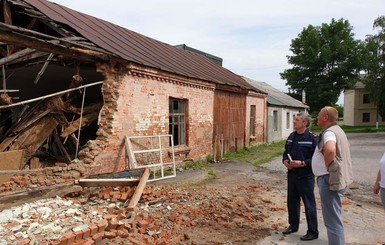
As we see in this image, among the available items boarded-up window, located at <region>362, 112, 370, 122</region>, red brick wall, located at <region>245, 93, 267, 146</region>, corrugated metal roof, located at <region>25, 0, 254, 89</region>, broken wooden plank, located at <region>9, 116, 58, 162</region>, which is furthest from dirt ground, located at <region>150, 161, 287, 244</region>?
boarded-up window, located at <region>362, 112, 370, 122</region>

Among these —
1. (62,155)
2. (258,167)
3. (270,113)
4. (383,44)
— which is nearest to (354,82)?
(383,44)

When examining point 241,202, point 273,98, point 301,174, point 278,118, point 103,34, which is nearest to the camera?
point 301,174

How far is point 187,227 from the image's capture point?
493 cm

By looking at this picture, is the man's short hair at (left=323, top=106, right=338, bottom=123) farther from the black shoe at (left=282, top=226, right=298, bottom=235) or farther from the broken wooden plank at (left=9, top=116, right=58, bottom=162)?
the broken wooden plank at (left=9, top=116, right=58, bottom=162)

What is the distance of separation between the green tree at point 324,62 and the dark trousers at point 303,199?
134ft

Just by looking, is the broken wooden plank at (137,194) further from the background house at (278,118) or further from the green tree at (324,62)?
the green tree at (324,62)

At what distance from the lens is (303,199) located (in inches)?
180

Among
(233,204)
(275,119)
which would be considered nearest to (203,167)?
(233,204)

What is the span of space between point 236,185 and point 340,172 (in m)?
4.75

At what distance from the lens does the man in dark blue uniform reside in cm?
451

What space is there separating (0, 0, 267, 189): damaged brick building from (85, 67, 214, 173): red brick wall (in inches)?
1.0

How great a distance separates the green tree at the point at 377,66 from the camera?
31.4 m

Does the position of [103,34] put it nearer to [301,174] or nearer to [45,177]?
[45,177]

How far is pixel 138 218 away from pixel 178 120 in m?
6.13
